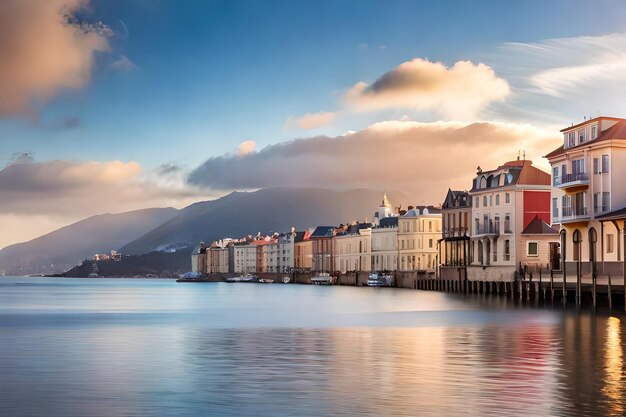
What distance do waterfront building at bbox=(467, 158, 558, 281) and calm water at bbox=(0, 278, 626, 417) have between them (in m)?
56.6

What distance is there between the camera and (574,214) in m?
89.2

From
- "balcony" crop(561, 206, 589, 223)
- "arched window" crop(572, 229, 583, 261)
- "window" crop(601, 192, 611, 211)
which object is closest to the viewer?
"window" crop(601, 192, 611, 211)

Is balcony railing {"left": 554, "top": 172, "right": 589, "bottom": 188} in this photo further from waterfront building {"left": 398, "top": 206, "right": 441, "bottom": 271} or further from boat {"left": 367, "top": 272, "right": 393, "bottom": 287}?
boat {"left": 367, "top": 272, "right": 393, "bottom": 287}

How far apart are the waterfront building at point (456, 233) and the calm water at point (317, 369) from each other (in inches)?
3014

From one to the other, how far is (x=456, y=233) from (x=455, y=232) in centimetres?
52

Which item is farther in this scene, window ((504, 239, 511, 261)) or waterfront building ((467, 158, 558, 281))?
window ((504, 239, 511, 261))

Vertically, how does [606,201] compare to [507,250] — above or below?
above

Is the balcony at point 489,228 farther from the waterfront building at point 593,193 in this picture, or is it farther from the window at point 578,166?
the window at point 578,166

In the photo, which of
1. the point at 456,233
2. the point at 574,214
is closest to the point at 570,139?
the point at 574,214

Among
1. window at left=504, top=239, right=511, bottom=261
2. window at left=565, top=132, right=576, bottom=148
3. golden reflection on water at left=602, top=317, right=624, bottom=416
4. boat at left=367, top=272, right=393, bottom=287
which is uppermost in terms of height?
window at left=565, top=132, right=576, bottom=148

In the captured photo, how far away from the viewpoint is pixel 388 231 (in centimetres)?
19475


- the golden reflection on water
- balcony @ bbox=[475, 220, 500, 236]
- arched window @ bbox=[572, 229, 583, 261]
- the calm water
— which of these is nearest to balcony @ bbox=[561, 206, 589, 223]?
arched window @ bbox=[572, 229, 583, 261]

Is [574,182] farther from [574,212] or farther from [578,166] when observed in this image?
[574,212]

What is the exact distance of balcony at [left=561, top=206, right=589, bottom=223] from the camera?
88.1m
